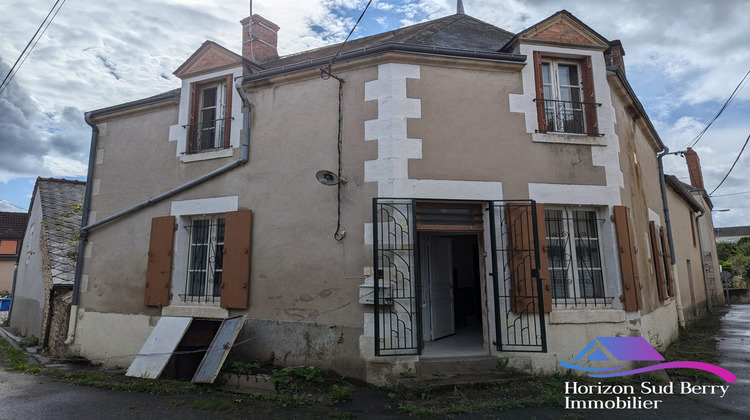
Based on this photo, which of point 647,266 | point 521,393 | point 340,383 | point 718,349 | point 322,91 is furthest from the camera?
point 718,349

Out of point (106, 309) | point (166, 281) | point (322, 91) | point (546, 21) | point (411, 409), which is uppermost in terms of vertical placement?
point (546, 21)

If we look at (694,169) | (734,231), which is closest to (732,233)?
(734,231)

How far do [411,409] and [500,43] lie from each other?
5.92 metres

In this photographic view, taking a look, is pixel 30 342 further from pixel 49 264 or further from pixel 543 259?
pixel 543 259

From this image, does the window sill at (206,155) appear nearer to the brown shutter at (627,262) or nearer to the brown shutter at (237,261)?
the brown shutter at (237,261)

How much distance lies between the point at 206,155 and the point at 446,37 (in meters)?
4.35

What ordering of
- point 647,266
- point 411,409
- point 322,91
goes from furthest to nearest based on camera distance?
point 647,266
point 322,91
point 411,409

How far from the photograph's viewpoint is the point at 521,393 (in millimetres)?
4770

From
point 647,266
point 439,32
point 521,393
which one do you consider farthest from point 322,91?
point 647,266

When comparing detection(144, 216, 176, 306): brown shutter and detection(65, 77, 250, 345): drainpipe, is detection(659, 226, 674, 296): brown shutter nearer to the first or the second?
detection(65, 77, 250, 345): drainpipe

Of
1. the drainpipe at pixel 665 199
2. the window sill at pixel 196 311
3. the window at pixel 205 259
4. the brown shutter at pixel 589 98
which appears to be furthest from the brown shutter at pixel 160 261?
the drainpipe at pixel 665 199

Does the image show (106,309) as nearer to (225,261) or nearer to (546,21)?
(225,261)

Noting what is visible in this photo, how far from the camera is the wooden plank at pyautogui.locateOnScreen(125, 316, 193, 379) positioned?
225 inches

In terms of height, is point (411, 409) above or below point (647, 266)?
below
